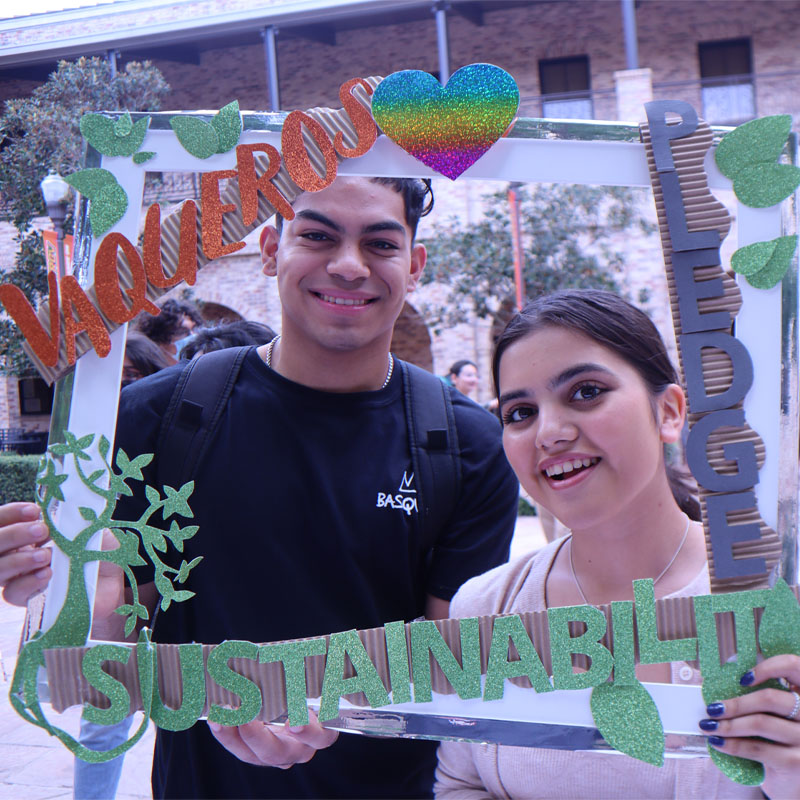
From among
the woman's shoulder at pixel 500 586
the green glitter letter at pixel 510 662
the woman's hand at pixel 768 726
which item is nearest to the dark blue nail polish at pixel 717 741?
the woman's hand at pixel 768 726

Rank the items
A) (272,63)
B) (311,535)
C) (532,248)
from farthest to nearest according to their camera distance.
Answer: (532,248) → (272,63) → (311,535)

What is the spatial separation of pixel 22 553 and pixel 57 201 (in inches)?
21.5

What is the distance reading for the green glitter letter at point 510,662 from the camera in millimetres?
1042

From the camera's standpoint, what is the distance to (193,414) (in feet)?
4.52

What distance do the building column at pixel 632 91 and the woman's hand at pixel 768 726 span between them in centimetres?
598

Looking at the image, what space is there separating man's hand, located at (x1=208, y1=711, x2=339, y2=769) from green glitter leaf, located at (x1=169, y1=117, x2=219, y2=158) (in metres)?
0.80

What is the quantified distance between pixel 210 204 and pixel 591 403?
24.2 inches

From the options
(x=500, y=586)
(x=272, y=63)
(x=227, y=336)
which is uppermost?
(x=272, y=63)

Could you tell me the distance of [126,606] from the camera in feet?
3.55

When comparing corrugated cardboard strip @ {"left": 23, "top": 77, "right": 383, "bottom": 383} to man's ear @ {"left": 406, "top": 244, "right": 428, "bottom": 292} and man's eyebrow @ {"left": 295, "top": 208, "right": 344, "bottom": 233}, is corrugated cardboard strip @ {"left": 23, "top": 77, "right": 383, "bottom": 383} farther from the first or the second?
man's ear @ {"left": 406, "top": 244, "right": 428, "bottom": 292}

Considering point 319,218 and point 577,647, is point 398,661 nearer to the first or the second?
point 577,647

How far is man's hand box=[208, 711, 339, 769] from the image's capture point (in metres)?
1.11

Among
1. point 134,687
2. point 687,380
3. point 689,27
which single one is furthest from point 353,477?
point 689,27

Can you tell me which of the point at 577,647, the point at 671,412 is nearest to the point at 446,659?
the point at 577,647
